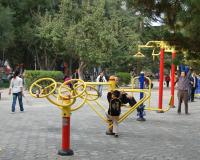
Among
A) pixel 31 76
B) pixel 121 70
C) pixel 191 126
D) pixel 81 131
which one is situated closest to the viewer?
pixel 81 131

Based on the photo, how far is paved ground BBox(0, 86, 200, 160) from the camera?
8.89m

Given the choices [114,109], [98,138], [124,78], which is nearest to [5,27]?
[124,78]

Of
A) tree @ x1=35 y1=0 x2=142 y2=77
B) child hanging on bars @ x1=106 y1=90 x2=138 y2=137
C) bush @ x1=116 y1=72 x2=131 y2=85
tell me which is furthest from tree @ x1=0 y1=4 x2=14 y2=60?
child hanging on bars @ x1=106 y1=90 x2=138 y2=137

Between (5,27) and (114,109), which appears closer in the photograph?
(114,109)

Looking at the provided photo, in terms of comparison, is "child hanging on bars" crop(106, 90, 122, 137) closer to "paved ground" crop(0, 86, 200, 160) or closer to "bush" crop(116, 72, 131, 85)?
"paved ground" crop(0, 86, 200, 160)

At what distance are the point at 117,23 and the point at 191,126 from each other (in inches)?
1149

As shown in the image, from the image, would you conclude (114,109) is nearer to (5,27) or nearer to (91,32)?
(91,32)

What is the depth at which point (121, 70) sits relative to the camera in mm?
46094

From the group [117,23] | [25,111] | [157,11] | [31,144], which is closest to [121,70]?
[117,23]

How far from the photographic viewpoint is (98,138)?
10805 mm

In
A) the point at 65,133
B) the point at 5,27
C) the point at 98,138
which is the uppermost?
the point at 5,27

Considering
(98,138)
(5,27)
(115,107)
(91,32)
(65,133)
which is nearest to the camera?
(65,133)

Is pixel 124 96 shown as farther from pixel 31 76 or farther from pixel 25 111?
pixel 31 76

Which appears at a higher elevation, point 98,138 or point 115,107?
point 115,107
